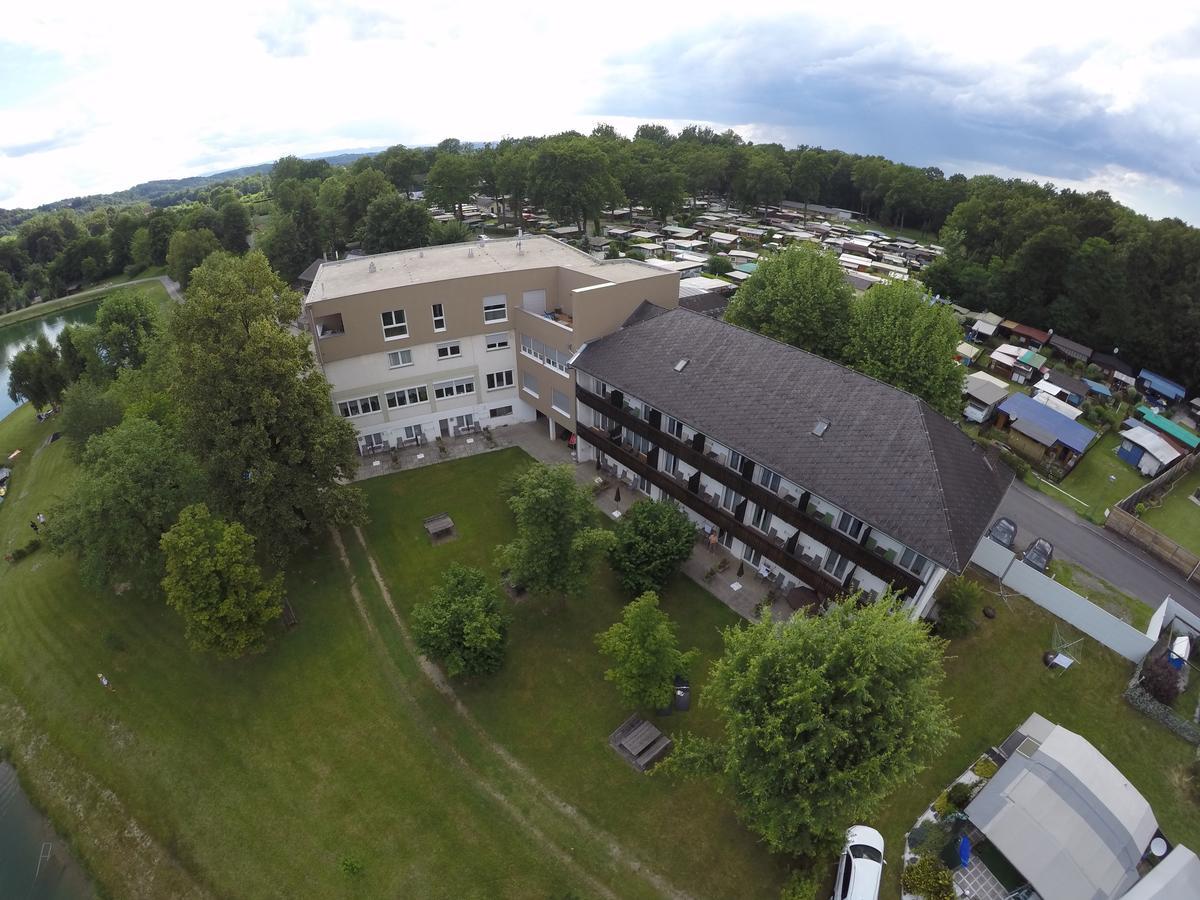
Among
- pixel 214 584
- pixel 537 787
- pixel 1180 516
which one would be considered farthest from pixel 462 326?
pixel 1180 516

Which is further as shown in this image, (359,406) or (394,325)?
(359,406)

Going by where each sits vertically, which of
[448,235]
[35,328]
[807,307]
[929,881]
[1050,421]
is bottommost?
[929,881]

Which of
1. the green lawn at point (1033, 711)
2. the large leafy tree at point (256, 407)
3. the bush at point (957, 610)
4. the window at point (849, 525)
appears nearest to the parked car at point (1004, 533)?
the green lawn at point (1033, 711)

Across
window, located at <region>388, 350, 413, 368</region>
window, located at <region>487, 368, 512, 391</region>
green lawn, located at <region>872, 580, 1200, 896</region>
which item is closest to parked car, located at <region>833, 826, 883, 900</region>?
green lawn, located at <region>872, 580, 1200, 896</region>

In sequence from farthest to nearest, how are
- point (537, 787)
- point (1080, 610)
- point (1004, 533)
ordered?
point (1004, 533) < point (1080, 610) < point (537, 787)

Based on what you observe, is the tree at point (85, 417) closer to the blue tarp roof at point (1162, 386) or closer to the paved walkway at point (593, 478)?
the paved walkway at point (593, 478)

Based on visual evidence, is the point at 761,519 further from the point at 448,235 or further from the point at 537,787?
the point at 448,235
